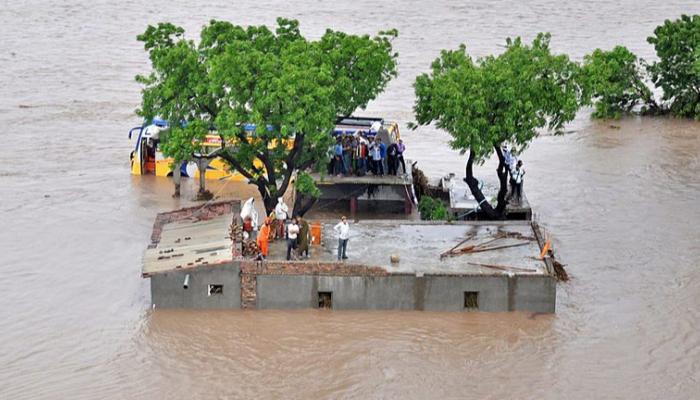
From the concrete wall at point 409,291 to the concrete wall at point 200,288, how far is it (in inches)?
24.6

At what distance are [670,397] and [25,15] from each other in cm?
6054

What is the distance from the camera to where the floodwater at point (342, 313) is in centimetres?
2438

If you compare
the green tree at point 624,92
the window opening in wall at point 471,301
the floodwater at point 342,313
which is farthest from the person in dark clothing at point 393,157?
the green tree at point 624,92

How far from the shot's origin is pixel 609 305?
92.9 feet

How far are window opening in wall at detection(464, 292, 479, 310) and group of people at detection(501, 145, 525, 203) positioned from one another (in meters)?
7.55

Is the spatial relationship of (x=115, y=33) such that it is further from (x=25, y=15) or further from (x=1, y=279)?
(x=1, y=279)

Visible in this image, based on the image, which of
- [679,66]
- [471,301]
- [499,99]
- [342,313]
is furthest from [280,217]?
[679,66]

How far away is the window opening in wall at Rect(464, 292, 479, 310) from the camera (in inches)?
1060

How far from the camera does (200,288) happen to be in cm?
2683

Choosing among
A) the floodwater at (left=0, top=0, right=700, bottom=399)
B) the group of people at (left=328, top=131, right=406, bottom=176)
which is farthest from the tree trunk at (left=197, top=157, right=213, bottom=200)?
the group of people at (left=328, top=131, right=406, bottom=176)

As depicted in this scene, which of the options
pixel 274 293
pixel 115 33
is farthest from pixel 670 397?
pixel 115 33

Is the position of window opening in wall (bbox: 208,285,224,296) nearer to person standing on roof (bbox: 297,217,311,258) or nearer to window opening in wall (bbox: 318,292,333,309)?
person standing on roof (bbox: 297,217,311,258)

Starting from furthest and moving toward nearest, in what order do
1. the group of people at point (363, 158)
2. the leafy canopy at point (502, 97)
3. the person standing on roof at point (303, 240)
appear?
the group of people at point (363, 158) → the leafy canopy at point (502, 97) → the person standing on roof at point (303, 240)

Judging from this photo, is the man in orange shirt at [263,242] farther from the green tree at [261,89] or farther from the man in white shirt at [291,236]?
the green tree at [261,89]
